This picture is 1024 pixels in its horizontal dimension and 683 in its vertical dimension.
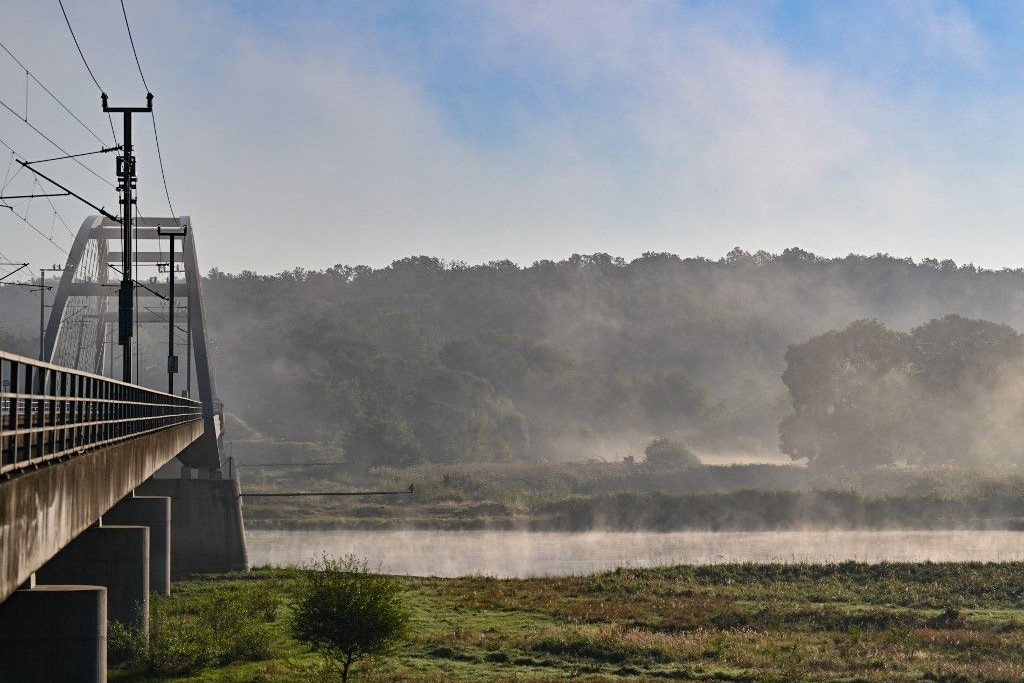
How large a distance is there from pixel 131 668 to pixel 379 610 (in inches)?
317

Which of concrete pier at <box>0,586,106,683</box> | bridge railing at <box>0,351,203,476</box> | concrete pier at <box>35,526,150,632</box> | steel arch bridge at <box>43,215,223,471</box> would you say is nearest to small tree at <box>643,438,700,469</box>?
steel arch bridge at <box>43,215,223,471</box>

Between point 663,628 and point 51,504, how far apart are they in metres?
36.0

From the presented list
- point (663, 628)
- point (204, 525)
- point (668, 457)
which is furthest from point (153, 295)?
point (668, 457)

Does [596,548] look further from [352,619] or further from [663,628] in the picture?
[352,619]

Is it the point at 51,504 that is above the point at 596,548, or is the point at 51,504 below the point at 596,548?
above

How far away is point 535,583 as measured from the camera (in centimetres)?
6469

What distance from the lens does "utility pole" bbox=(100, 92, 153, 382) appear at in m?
43.5

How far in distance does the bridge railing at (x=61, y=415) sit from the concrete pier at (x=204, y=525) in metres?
32.0

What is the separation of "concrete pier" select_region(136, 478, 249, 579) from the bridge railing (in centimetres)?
3201

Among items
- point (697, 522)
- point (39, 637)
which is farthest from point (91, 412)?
point (697, 522)

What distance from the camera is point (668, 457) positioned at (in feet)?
533

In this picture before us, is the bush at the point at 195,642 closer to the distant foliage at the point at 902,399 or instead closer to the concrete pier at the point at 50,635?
the concrete pier at the point at 50,635

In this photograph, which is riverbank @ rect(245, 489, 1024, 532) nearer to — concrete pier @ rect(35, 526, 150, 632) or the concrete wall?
concrete pier @ rect(35, 526, 150, 632)

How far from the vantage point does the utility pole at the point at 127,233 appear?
143ft
